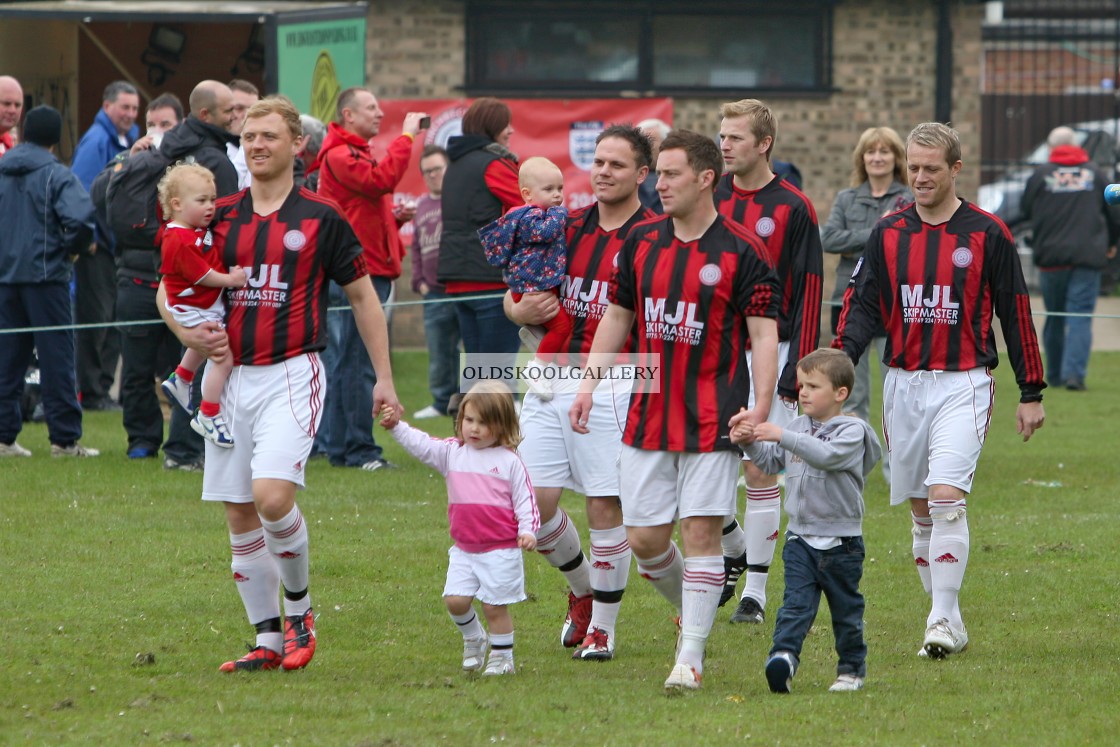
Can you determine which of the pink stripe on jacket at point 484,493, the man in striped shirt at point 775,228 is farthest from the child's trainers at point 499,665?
the man in striped shirt at point 775,228

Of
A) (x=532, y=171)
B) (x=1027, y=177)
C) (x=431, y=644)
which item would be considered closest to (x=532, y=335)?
(x=532, y=171)

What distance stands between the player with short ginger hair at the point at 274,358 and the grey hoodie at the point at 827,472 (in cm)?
144

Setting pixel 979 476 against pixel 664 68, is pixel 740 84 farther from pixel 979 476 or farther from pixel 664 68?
pixel 979 476

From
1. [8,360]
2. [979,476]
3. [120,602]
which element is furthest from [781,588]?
[8,360]

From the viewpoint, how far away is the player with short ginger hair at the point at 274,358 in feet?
20.7

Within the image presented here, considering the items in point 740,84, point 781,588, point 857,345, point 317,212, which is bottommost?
point 781,588

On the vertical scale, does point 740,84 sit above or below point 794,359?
above

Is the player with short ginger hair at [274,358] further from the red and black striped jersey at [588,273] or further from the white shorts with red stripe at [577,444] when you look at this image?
the red and black striped jersey at [588,273]

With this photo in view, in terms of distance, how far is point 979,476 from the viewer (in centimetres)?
1173

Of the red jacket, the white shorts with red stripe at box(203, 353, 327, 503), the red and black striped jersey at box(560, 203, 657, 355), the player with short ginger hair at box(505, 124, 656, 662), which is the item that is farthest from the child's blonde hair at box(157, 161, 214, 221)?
the red jacket

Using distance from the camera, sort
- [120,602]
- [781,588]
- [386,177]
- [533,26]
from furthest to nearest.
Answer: [533,26]
[386,177]
[781,588]
[120,602]

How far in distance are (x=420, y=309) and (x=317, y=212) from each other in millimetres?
12815

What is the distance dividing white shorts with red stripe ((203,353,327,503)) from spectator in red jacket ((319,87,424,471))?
160 inches

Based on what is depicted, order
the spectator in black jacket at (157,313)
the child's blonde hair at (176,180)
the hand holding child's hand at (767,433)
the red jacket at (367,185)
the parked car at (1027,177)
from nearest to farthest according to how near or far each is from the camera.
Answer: the hand holding child's hand at (767,433) < the child's blonde hair at (176,180) < the red jacket at (367,185) < the spectator in black jacket at (157,313) < the parked car at (1027,177)
